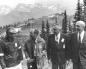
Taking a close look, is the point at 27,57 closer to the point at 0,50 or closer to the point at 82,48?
the point at 0,50

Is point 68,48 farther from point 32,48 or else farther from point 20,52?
point 20,52

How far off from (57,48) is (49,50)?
378 millimetres

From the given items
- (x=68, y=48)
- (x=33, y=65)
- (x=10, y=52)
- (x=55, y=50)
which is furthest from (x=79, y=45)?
(x=10, y=52)

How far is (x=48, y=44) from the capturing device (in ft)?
28.4

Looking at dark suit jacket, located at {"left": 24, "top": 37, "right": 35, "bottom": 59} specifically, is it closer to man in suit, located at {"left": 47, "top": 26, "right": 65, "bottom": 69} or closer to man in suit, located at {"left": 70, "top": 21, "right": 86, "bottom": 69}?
man in suit, located at {"left": 47, "top": 26, "right": 65, "bottom": 69}

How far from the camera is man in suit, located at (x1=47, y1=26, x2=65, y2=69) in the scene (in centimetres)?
833

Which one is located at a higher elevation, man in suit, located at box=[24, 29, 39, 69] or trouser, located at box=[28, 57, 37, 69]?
man in suit, located at box=[24, 29, 39, 69]

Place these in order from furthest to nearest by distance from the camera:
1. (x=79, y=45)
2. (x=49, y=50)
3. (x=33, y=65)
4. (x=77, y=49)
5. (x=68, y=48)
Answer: (x=33, y=65) < (x=49, y=50) < (x=68, y=48) < (x=77, y=49) < (x=79, y=45)

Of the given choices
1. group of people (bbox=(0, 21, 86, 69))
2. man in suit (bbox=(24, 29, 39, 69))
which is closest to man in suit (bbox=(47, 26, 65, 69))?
group of people (bbox=(0, 21, 86, 69))

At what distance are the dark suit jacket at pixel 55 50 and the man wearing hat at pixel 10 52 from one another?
1.39m

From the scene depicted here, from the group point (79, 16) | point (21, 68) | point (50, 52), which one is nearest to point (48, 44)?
point (50, 52)

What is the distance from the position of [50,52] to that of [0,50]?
2073 millimetres

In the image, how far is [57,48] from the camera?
848 centimetres

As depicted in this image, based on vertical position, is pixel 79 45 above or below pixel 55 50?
above
